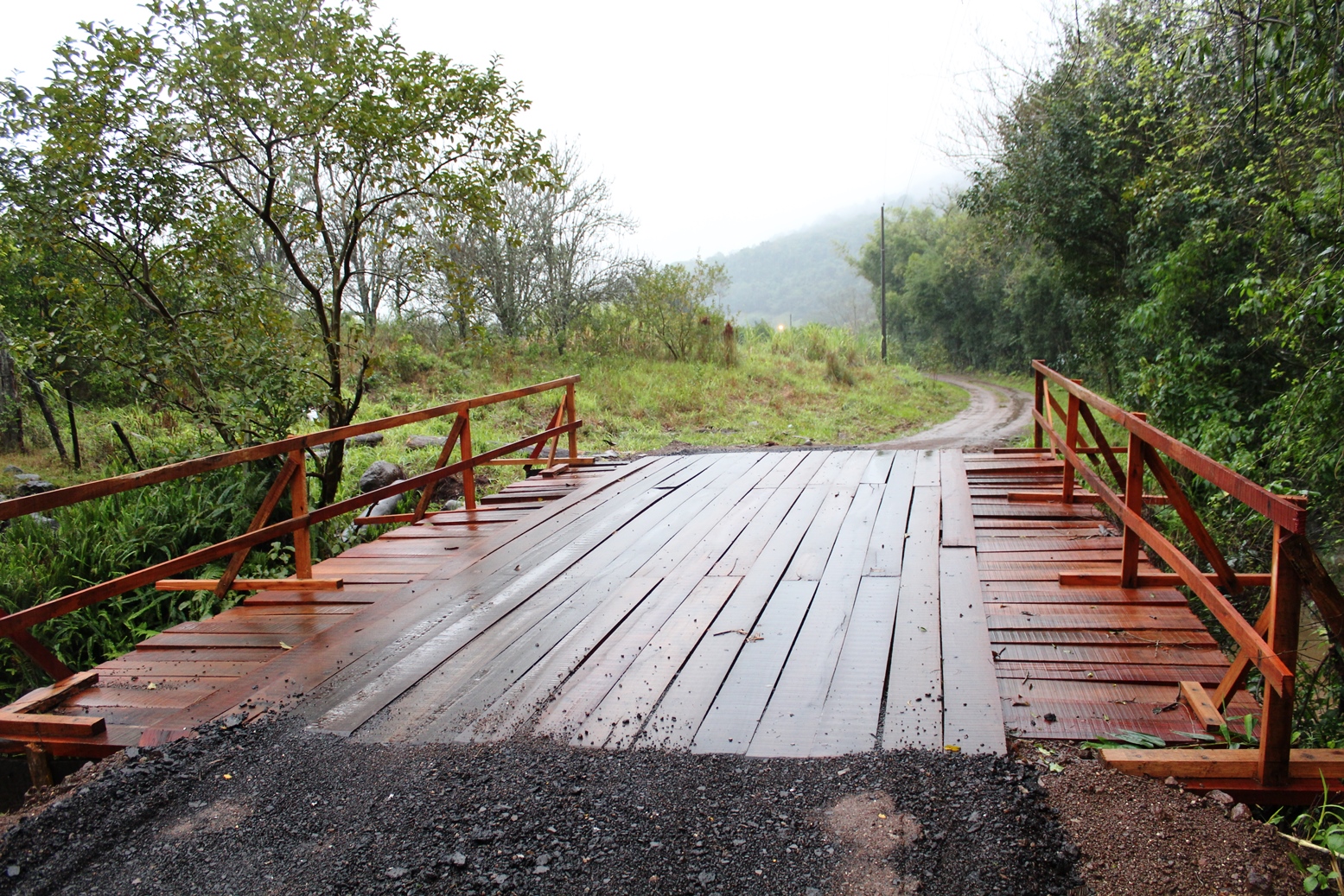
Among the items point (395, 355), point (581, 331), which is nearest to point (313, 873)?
point (395, 355)

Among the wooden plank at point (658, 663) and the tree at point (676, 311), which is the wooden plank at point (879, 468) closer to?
the wooden plank at point (658, 663)

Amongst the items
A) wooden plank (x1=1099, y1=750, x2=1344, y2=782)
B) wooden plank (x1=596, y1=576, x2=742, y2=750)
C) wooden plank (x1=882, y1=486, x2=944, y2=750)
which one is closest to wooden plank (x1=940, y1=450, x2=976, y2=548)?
wooden plank (x1=882, y1=486, x2=944, y2=750)

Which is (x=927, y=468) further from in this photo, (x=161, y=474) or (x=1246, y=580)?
(x=161, y=474)

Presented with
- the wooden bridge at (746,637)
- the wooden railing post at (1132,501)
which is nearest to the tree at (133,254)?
the wooden bridge at (746,637)

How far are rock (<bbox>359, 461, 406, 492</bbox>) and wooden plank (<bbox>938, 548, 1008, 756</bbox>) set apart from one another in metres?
6.04

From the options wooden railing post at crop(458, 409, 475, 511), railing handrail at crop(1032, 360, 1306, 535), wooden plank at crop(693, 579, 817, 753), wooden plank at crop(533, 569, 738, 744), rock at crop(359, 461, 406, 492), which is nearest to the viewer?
railing handrail at crop(1032, 360, 1306, 535)

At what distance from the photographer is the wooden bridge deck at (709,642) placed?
108 inches

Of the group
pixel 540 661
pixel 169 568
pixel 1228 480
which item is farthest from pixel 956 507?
pixel 169 568

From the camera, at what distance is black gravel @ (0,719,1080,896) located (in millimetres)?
2008

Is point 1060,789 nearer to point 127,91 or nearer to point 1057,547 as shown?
point 1057,547

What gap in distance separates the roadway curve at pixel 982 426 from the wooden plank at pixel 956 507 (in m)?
4.98

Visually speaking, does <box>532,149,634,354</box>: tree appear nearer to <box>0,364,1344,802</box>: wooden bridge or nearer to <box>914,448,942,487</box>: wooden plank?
<box>914,448,942,487</box>: wooden plank

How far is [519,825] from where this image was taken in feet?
7.27

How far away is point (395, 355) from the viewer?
14.9 metres
